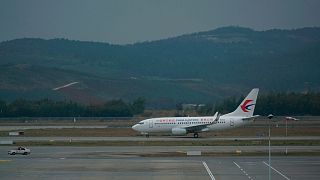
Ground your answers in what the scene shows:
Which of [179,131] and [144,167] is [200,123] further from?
[144,167]

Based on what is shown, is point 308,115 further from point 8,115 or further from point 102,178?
point 102,178

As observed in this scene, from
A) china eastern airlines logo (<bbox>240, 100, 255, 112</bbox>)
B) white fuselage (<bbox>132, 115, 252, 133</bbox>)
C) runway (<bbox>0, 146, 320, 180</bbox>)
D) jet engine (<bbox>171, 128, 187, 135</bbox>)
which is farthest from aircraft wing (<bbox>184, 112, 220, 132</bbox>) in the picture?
runway (<bbox>0, 146, 320, 180</bbox>)

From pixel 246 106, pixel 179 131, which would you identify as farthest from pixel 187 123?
pixel 246 106

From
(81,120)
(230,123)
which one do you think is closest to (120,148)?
(230,123)

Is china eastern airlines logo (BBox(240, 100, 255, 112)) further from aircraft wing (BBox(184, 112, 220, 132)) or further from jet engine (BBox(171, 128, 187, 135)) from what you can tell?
jet engine (BBox(171, 128, 187, 135))

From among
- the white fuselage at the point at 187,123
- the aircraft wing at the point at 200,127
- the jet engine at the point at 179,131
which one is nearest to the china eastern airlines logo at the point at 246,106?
the white fuselage at the point at 187,123

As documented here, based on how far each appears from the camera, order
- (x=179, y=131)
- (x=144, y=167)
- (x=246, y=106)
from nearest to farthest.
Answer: (x=144, y=167)
(x=179, y=131)
(x=246, y=106)

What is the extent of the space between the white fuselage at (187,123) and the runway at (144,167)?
92.0ft

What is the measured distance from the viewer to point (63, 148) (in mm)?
93250

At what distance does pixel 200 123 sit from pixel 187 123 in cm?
226

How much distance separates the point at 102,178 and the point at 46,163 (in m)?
14.1

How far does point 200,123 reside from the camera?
112 meters

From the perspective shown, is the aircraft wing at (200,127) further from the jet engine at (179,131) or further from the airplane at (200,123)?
the jet engine at (179,131)

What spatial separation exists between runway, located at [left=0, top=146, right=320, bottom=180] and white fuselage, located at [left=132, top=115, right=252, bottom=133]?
92.0 ft
